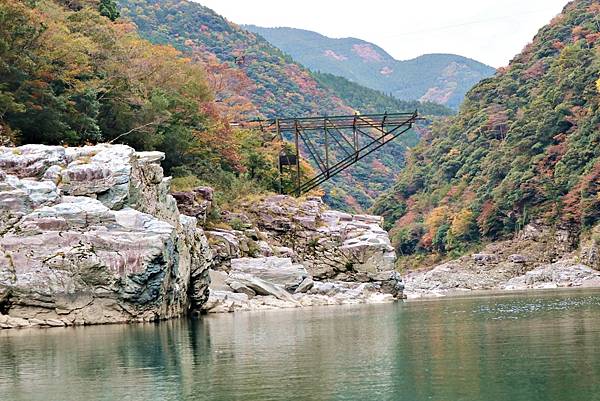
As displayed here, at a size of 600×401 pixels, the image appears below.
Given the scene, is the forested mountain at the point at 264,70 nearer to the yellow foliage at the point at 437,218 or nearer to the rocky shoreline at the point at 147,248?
the yellow foliage at the point at 437,218

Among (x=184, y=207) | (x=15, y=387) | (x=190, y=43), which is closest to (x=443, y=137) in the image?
(x=190, y=43)

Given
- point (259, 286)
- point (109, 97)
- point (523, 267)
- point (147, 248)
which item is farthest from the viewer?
point (523, 267)

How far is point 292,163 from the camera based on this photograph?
6894cm

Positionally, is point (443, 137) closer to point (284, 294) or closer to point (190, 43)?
point (190, 43)

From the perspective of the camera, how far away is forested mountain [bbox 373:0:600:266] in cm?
8662

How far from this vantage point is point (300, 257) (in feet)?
188

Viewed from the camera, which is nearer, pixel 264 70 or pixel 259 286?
pixel 259 286

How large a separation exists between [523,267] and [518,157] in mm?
15833

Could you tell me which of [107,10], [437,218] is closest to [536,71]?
[437,218]

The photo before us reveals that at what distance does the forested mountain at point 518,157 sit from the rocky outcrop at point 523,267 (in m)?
2.07

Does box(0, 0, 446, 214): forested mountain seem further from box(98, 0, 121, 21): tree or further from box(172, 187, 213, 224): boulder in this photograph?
box(172, 187, 213, 224): boulder

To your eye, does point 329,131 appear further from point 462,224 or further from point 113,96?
point 462,224

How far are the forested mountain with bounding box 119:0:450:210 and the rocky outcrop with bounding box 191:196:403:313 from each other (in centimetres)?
6573

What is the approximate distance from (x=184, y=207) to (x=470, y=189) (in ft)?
197
